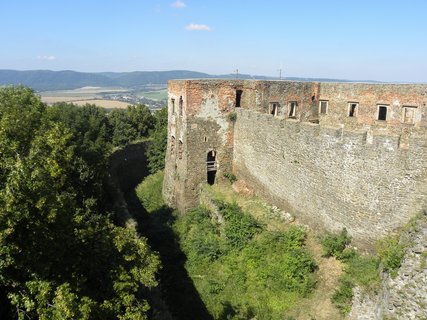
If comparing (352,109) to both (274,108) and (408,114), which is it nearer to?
(408,114)

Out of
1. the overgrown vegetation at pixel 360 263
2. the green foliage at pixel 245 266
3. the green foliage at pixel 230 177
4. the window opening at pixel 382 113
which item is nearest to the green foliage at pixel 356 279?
the overgrown vegetation at pixel 360 263

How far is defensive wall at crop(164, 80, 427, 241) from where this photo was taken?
43.3 feet

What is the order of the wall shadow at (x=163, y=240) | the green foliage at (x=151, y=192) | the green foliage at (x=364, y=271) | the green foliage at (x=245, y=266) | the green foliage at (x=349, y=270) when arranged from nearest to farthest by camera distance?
the green foliage at (x=364, y=271), the green foliage at (x=349, y=270), the green foliage at (x=245, y=266), the wall shadow at (x=163, y=240), the green foliage at (x=151, y=192)

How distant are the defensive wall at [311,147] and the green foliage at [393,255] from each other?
71 cm

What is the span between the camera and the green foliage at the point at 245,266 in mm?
14492

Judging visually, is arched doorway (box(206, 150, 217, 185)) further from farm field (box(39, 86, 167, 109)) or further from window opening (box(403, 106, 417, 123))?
farm field (box(39, 86, 167, 109))

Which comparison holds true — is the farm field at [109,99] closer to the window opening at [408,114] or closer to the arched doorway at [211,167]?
the arched doorway at [211,167]

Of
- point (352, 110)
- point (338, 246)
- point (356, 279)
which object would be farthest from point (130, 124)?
point (356, 279)

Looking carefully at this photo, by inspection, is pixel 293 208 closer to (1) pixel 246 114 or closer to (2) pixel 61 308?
(1) pixel 246 114

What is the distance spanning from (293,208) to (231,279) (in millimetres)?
4249

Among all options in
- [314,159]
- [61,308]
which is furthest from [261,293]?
[61,308]

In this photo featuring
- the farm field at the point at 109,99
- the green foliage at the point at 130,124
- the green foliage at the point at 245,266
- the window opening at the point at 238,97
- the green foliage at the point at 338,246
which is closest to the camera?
the green foliage at the point at 245,266

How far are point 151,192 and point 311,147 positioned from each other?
48.8ft

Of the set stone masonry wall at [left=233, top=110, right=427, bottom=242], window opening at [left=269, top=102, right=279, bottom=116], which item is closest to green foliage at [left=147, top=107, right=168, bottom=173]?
window opening at [left=269, top=102, right=279, bottom=116]
